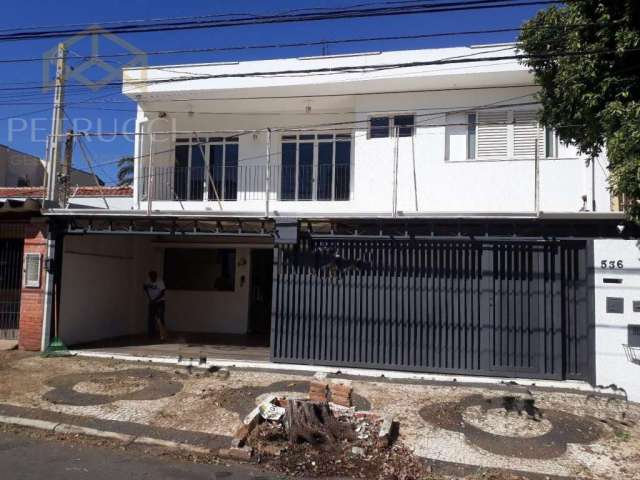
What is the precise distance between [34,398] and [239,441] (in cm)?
367

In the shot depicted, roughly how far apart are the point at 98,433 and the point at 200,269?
8738 mm

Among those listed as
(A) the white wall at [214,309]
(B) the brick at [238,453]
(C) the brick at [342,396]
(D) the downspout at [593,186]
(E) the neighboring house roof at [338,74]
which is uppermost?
(E) the neighboring house roof at [338,74]

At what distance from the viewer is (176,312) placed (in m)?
15.7

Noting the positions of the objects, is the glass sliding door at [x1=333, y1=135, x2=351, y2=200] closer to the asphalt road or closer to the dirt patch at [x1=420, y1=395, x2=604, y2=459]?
the dirt patch at [x1=420, y1=395, x2=604, y2=459]

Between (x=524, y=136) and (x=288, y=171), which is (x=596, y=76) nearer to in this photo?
(x=524, y=136)

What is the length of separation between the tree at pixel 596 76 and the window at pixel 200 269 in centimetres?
910

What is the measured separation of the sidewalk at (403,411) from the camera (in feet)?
21.4

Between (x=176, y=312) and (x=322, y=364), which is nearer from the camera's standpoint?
A: (x=322, y=364)

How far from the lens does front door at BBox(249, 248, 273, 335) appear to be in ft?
50.5

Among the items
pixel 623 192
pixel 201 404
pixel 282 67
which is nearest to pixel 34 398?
pixel 201 404

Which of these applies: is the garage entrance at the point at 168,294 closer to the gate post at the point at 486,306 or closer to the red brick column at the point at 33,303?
the red brick column at the point at 33,303

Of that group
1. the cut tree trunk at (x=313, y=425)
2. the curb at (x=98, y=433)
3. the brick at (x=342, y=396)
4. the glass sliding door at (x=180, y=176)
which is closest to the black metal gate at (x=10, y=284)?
the glass sliding door at (x=180, y=176)

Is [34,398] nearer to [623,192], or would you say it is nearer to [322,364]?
[322,364]

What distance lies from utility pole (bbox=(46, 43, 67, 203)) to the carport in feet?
3.96
